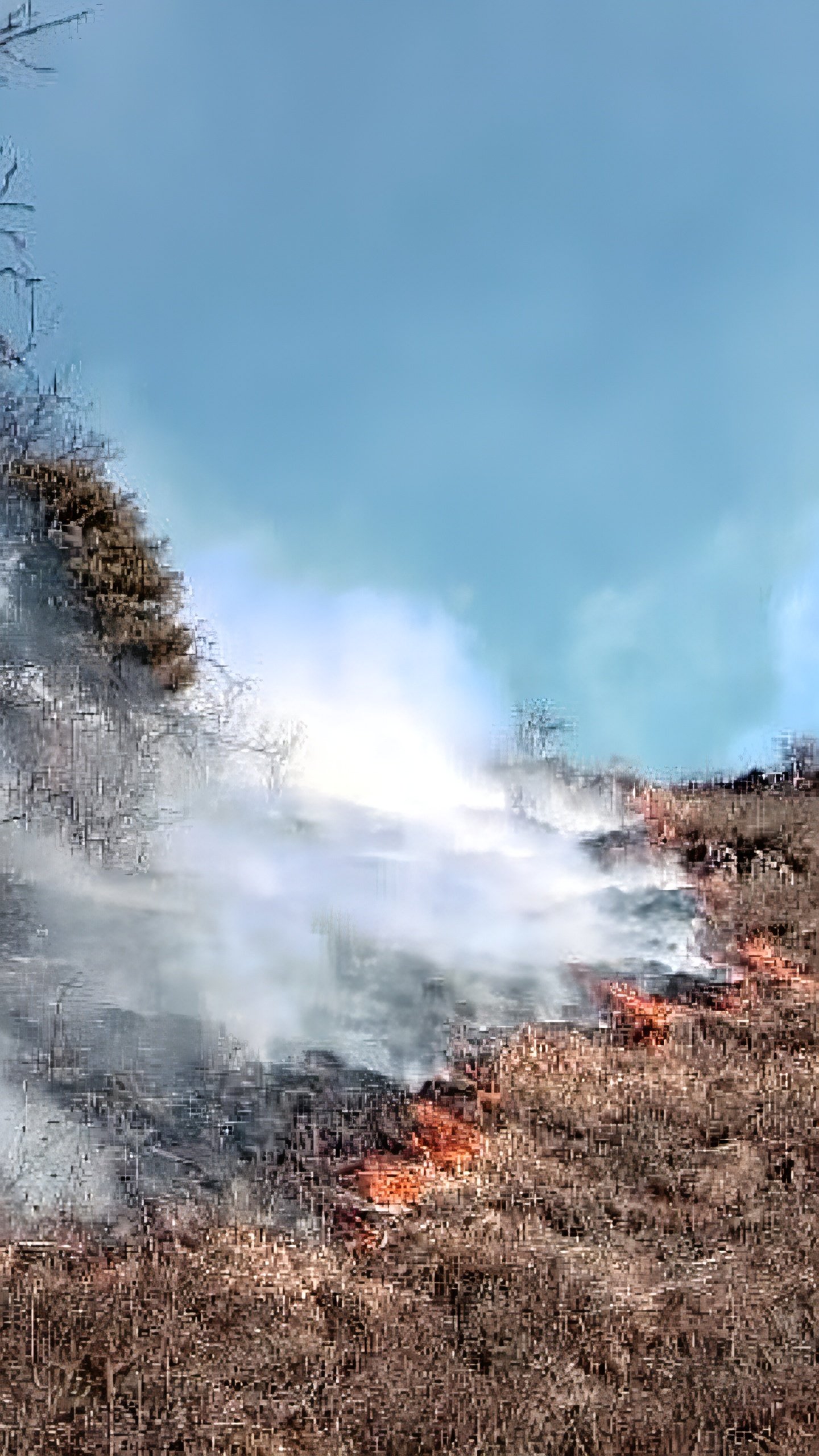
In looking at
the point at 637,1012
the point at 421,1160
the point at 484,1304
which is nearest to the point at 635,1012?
the point at 637,1012

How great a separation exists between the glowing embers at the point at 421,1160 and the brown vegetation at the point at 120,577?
7.03 m

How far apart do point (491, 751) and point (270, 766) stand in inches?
251

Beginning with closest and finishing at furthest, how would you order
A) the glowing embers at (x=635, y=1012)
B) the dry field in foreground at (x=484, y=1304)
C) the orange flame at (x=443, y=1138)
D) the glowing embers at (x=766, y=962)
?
the dry field in foreground at (x=484, y=1304) → the orange flame at (x=443, y=1138) → the glowing embers at (x=635, y=1012) → the glowing embers at (x=766, y=962)

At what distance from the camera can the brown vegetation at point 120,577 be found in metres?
13.9

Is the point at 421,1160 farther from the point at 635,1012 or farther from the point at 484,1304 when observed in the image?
the point at 635,1012

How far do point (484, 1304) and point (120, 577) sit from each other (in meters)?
10.2

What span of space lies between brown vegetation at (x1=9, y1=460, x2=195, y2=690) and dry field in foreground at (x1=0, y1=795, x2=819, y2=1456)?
7.32 metres

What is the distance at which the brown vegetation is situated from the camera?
13891 mm

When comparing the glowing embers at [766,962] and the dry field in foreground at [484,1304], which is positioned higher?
the glowing embers at [766,962]

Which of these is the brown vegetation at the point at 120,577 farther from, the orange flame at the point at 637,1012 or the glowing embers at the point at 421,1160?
the glowing embers at the point at 421,1160

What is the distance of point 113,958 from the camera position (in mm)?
10312

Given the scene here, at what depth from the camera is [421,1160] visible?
8.27 meters

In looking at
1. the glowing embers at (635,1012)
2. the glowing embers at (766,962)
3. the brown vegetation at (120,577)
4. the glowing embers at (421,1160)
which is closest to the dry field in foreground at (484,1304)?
the glowing embers at (421,1160)

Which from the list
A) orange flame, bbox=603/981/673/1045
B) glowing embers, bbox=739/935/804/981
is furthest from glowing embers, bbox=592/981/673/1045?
glowing embers, bbox=739/935/804/981
